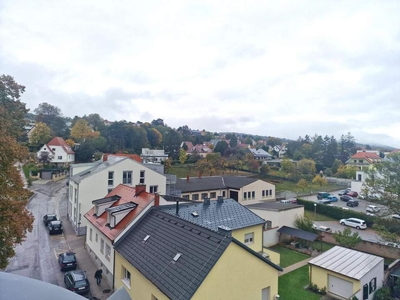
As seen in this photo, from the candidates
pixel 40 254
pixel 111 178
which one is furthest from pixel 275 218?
pixel 40 254

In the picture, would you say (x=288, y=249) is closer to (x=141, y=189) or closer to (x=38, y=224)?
(x=141, y=189)

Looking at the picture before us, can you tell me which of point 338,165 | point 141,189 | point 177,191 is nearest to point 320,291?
point 141,189

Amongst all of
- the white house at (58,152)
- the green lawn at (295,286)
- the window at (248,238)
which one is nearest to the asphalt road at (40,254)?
the window at (248,238)

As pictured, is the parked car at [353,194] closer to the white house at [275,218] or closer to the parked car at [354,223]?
the parked car at [354,223]

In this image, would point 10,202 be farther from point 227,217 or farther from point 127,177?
point 127,177

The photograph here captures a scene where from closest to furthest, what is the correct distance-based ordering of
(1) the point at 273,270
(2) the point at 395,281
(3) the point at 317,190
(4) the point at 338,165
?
1. (1) the point at 273,270
2. (2) the point at 395,281
3. (3) the point at 317,190
4. (4) the point at 338,165

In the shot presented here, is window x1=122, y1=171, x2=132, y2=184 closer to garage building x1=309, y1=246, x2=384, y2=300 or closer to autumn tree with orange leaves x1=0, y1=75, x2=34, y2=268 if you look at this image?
autumn tree with orange leaves x1=0, y1=75, x2=34, y2=268

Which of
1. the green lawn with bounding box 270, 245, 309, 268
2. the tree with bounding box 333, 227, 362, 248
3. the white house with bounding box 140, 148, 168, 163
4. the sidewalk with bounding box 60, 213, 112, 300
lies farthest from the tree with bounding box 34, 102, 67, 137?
the tree with bounding box 333, 227, 362, 248
